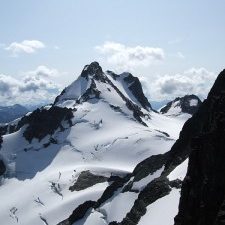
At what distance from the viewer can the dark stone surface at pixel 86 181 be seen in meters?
136

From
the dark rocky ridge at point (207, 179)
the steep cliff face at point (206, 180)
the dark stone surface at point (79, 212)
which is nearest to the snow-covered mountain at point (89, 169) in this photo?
the dark stone surface at point (79, 212)

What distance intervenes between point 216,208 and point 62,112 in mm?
160895

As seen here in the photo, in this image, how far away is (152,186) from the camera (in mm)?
73250

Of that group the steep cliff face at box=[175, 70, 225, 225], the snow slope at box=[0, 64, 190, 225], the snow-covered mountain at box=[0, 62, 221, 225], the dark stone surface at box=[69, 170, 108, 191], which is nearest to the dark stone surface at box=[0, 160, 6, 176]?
Result: the snow-covered mountain at box=[0, 62, 221, 225]

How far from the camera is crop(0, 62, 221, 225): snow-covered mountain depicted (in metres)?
77.8

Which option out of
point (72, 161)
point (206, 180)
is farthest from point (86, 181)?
point (206, 180)

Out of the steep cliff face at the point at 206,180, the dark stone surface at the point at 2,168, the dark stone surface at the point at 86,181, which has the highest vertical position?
the dark stone surface at the point at 2,168

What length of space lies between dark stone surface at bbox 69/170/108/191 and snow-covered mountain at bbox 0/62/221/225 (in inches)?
9.9

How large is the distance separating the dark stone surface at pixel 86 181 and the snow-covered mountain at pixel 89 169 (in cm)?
25

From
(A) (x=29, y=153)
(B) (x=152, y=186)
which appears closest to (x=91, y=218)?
(B) (x=152, y=186)

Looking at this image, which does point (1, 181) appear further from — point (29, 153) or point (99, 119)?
point (99, 119)

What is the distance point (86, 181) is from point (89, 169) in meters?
9.32

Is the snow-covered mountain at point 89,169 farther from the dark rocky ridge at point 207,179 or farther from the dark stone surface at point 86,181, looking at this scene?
the dark rocky ridge at point 207,179

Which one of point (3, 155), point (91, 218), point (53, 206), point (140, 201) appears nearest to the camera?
point (140, 201)
